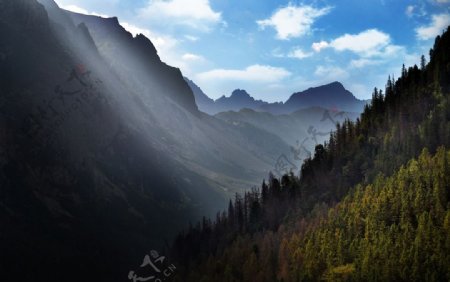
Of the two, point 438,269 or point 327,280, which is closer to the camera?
point 438,269

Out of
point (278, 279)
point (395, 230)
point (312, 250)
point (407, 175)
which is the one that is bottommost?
A: point (278, 279)

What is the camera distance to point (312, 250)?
188 m

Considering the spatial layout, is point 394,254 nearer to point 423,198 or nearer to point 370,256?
point 370,256

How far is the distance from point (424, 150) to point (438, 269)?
227ft

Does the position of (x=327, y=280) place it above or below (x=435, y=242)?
below

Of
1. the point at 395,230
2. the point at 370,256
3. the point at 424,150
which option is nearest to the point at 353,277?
the point at 370,256

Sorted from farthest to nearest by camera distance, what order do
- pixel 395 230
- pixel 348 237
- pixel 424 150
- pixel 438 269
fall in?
pixel 424 150 → pixel 348 237 → pixel 395 230 → pixel 438 269

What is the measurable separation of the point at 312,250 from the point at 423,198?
43.7m

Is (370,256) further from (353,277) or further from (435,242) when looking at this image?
(435,242)

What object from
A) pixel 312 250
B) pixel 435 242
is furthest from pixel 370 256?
pixel 312 250

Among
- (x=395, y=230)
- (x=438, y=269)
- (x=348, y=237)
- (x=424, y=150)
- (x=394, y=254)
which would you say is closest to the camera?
(x=438, y=269)

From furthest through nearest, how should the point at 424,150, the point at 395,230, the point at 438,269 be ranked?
the point at 424,150 < the point at 395,230 < the point at 438,269

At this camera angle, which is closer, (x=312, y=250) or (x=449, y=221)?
(x=449, y=221)

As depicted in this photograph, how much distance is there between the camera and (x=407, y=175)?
189 meters
